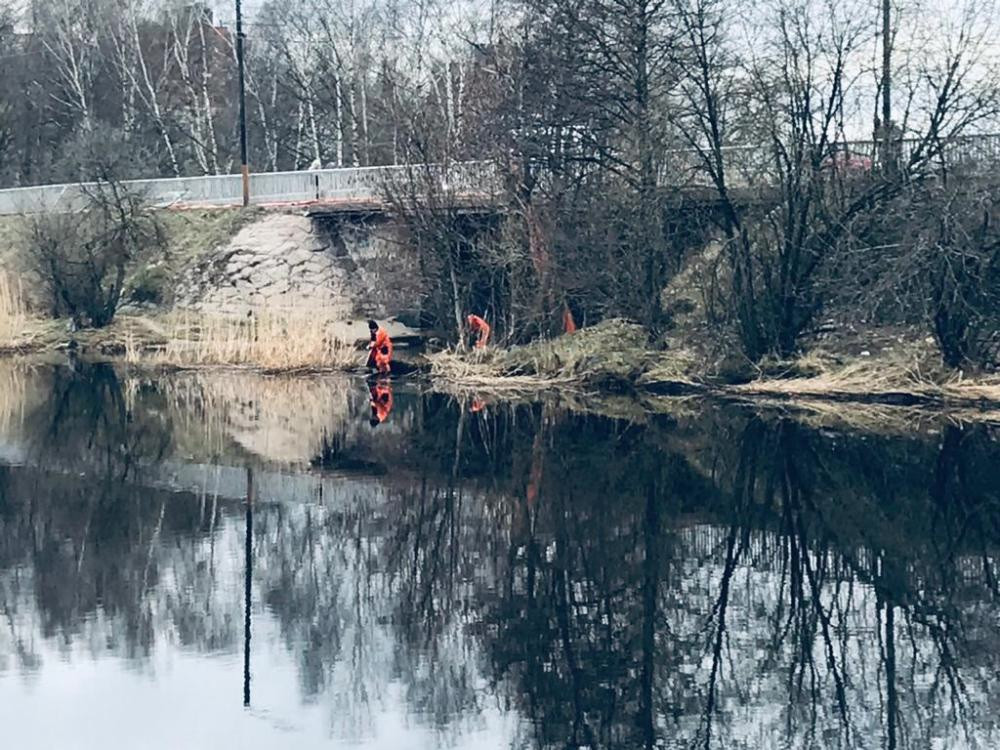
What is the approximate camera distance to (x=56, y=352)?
3384 centimetres

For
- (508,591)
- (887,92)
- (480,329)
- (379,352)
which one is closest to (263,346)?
(379,352)

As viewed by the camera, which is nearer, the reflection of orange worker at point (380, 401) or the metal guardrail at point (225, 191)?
the reflection of orange worker at point (380, 401)

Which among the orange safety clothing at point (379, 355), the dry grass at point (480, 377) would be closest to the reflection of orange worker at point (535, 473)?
the dry grass at point (480, 377)

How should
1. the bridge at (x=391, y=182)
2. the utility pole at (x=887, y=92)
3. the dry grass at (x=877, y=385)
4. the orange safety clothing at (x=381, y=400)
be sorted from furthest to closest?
the utility pole at (x=887, y=92) → the bridge at (x=391, y=182) → the orange safety clothing at (x=381, y=400) → the dry grass at (x=877, y=385)

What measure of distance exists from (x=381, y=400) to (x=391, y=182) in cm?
→ 631

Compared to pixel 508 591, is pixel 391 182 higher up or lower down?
higher up

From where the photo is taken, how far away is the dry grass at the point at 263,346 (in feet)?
92.2

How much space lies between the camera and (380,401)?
2423 cm

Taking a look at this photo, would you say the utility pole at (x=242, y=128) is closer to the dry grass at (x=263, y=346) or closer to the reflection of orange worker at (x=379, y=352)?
the dry grass at (x=263, y=346)

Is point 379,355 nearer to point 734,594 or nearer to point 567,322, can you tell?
point 567,322

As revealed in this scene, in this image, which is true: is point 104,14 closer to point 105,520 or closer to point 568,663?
point 105,520

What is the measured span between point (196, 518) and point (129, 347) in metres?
18.3

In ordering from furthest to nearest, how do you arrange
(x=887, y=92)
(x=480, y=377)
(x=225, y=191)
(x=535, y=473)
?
(x=225, y=191) < (x=480, y=377) < (x=887, y=92) < (x=535, y=473)

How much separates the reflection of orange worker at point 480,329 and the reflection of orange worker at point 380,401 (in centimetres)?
185
